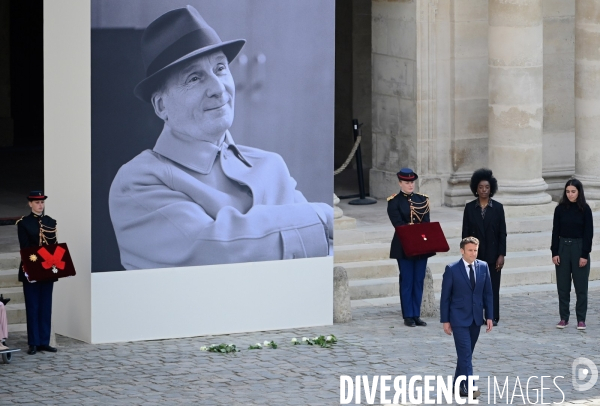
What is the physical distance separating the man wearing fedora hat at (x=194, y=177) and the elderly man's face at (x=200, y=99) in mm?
11

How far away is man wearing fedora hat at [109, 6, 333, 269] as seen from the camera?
1471 cm

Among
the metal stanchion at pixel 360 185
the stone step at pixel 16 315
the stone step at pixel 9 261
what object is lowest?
the stone step at pixel 16 315

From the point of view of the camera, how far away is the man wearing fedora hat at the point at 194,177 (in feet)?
48.3

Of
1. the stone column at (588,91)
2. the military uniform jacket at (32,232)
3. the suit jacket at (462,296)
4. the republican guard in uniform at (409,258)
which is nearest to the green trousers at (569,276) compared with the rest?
the republican guard in uniform at (409,258)

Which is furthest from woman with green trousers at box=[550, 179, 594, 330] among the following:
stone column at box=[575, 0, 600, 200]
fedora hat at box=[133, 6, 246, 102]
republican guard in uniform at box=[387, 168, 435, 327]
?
stone column at box=[575, 0, 600, 200]

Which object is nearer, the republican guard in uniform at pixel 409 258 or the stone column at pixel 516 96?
the republican guard in uniform at pixel 409 258

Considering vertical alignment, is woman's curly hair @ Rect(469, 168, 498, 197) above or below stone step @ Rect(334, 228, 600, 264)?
above

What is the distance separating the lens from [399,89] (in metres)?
21.9

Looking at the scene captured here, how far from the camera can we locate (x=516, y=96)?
66.9ft

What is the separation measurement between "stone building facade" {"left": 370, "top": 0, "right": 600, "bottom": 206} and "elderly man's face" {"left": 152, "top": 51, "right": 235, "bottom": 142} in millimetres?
6534

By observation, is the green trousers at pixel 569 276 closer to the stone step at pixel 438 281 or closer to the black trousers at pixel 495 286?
the black trousers at pixel 495 286

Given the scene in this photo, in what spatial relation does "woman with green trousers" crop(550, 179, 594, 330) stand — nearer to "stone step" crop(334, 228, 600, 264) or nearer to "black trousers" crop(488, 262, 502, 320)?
"black trousers" crop(488, 262, 502, 320)

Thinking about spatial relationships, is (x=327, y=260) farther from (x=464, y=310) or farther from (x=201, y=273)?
(x=464, y=310)

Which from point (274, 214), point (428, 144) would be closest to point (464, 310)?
point (274, 214)
